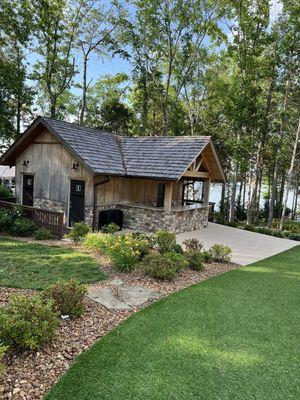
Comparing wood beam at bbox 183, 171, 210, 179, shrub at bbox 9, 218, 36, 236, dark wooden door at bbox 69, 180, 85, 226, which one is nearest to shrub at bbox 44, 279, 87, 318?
shrub at bbox 9, 218, 36, 236

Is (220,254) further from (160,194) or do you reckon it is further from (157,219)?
(160,194)

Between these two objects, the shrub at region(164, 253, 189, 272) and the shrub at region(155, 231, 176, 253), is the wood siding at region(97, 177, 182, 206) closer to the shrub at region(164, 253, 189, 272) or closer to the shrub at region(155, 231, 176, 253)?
the shrub at region(155, 231, 176, 253)

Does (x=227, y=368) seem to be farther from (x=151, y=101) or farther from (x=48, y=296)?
(x=151, y=101)

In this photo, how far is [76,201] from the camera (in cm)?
1304

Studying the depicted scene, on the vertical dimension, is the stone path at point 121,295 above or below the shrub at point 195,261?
below

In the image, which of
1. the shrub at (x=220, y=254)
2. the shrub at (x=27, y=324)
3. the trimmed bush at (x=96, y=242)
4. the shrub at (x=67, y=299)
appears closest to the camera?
the shrub at (x=27, y=324)

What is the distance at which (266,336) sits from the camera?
15.3ft

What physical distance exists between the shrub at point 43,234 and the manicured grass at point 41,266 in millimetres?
1213

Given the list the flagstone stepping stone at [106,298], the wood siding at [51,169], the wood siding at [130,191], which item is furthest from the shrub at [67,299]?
the wood siding at [130,191]

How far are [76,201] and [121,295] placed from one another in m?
7.82

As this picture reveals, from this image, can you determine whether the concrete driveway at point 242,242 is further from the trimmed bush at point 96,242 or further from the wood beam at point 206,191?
the trimmed bush at point 96,242

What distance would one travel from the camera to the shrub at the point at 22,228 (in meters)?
11.2

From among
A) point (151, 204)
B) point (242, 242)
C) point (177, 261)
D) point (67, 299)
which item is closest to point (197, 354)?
point (67, 299)

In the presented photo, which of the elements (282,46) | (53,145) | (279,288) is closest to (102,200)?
(53,145)
